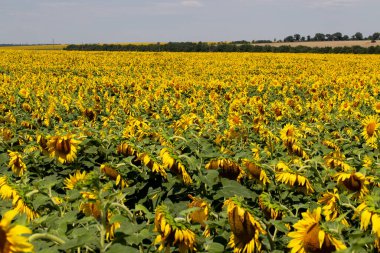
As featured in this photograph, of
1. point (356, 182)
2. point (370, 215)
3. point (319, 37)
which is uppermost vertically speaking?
point (319, 37)

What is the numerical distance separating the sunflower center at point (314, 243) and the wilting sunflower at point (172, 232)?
0.45 m

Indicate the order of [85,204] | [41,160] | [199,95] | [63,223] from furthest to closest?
1. [199,95]
2. [41,160]
3. [85,204]
4. [63,223]

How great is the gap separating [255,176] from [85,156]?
1717 millimetres

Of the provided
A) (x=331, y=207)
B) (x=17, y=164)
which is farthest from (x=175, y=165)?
(x=17, y=164)

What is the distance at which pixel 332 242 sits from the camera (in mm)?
1599

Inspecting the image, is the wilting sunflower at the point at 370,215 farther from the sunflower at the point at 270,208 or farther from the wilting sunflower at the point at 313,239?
the sunflower at the point at 270,208

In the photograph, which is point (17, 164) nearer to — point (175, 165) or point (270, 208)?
point (175, 165)

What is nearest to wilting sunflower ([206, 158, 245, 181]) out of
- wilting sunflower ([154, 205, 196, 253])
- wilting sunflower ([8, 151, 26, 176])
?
wilting sunflower ([154, 205, 196, 253])

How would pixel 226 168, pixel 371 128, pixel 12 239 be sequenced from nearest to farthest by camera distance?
pixel 12 239
pixel 226 168
pixel 371 128

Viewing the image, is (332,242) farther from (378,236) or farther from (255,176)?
(255,176)

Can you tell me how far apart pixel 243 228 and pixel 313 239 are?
305 millimetres

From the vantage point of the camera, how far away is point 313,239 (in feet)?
5.25

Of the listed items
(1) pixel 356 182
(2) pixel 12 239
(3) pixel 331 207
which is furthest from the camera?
(1) pixel 356 182

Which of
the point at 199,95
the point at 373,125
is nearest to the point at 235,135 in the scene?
the point at 373,125
